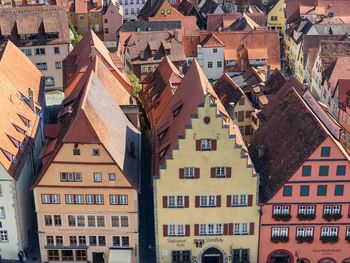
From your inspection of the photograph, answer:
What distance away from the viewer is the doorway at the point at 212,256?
3123 inches

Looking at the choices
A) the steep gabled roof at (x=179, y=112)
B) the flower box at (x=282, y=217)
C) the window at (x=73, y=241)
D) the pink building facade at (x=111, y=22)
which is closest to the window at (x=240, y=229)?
the flower box at (x=282, y=217)

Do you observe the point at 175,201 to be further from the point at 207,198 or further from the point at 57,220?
the point at 57,220

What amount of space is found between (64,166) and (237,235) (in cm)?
2264

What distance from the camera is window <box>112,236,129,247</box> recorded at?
259 ft

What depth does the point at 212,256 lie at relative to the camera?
7988cm

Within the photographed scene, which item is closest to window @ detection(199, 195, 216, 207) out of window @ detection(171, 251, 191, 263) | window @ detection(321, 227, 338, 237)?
window @ detection(171, 251, 191, 263)

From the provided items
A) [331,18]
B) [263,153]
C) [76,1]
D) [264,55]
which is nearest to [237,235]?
[263,153]

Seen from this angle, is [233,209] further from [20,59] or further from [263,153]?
[20,59]

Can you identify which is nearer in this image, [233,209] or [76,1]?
[233,209]

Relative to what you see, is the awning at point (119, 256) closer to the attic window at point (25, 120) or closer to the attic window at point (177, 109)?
the attic window at point (177, 109)

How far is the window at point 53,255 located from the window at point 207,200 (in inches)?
778

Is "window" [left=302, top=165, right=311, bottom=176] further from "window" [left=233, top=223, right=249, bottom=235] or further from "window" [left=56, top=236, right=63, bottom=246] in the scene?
"window" [left=56, top=236, right=63, bottom=246]

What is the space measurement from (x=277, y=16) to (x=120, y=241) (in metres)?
106

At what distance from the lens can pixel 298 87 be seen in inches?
3627
